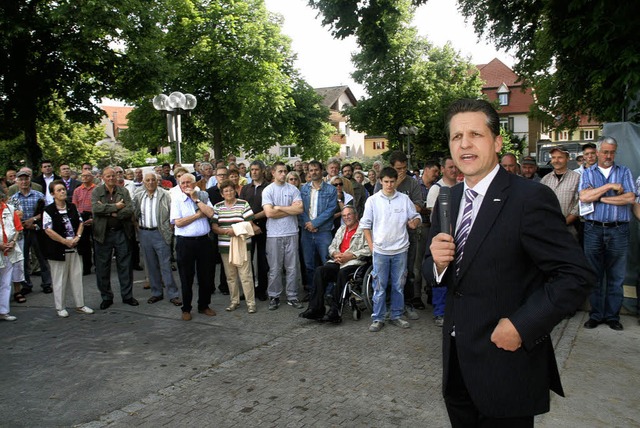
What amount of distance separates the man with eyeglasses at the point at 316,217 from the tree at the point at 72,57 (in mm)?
13874

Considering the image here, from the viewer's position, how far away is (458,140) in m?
2.41

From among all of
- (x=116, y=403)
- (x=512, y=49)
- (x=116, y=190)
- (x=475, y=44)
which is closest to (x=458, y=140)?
(x=116, y=403)

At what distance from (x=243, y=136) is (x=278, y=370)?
105ft

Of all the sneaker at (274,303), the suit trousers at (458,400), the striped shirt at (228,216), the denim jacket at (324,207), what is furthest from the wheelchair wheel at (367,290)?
the suit trousers at (458,400)

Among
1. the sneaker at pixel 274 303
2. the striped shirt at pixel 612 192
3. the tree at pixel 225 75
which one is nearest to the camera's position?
the striped shirt at pixel 612 192

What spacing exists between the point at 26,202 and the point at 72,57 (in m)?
11.8

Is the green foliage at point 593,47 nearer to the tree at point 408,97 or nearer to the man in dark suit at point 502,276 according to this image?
A: the man in dark suit at point 502,276

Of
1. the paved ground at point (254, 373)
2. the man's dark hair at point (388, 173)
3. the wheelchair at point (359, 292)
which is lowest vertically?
the paved ground at point (254, 373)

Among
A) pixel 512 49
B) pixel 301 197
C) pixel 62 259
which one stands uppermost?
pixel 512 49

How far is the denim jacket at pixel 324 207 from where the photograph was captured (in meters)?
8.47

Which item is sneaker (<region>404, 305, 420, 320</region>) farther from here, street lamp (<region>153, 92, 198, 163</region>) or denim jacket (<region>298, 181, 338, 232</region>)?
street lamp (<region>153, 92, 198, 163</region>)

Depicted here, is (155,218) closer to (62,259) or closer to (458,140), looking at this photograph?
(62,259)

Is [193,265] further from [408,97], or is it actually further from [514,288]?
[408,97]

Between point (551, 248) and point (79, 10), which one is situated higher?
point (79, 10)
